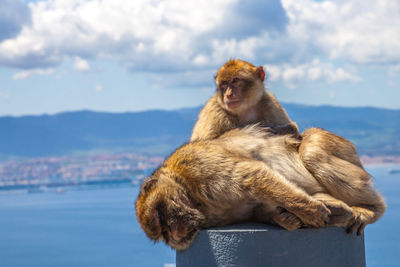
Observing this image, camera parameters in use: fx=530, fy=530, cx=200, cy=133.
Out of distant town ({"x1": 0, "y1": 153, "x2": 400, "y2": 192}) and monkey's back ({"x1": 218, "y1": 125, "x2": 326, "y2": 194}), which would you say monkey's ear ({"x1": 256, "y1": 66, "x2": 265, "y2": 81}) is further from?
distant town ({"x1": 0, "y1": 153, "x2": 400, "y2": 192})

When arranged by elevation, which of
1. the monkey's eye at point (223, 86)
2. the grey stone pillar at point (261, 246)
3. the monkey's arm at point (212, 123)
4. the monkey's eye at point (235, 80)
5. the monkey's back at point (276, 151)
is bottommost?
the grey stone pillar at point (261, 246)

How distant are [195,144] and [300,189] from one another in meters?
0.86

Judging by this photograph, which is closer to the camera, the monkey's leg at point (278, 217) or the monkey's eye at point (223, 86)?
the monkey's leg at point (278, 217)

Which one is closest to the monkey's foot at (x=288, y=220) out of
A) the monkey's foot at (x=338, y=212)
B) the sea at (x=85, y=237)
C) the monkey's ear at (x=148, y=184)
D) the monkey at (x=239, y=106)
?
the monkey's foot at (x=338, y=212)

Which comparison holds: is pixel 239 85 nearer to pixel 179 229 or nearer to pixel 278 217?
pixel 278 217

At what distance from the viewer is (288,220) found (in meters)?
→ 3.73

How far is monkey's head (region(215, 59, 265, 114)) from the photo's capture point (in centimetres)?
519

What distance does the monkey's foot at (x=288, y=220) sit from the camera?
372cm

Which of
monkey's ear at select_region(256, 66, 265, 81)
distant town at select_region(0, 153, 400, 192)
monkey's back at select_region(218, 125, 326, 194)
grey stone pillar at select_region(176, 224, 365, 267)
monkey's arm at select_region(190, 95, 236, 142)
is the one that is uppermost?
distant town at select_region(0, 153, 400, 192)

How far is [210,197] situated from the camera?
3.71 m

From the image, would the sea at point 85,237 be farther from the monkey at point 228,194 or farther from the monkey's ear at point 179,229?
the monkey's ear at point 179,229

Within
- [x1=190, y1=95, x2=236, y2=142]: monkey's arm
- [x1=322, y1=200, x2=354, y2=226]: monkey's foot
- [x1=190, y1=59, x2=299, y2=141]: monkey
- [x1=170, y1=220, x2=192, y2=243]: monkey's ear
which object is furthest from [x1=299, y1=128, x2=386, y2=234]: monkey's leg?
→ [x1=170, y1=220, x2=192, y2=243]: monkey's ear

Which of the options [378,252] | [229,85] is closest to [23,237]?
[378,252]

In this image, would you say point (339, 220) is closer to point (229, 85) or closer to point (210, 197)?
point (210, 197)
